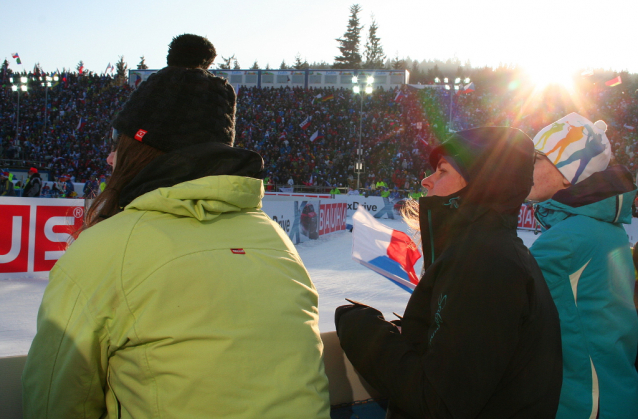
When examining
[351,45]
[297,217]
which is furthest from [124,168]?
[351,45]

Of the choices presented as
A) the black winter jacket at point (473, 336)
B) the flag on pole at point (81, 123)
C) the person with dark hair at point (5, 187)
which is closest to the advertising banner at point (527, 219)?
the black winter jacket at point (473, 336)

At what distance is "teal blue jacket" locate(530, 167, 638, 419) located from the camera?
141 centimetres

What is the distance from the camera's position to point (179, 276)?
2.94 ft

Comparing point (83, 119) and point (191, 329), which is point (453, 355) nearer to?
point (191, 329)

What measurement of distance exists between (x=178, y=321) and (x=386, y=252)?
5.35 feet

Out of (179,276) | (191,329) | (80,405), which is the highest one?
(179,276)

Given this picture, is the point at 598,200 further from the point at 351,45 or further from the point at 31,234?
the point at 351,45

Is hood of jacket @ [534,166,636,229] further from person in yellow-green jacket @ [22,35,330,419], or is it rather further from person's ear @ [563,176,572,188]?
person in yellow-green jacket @ [22,35,330,419]

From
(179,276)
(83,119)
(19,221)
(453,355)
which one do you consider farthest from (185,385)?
(83,119)

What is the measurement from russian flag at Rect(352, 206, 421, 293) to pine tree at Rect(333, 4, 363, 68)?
2596 inches

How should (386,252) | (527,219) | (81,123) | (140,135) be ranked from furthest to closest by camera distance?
1. (81,123)
2. (527,219)
3. (386,252)
4. (140,135)

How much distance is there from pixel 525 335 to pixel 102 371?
1012 millimetres

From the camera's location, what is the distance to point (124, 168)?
3.88 ft

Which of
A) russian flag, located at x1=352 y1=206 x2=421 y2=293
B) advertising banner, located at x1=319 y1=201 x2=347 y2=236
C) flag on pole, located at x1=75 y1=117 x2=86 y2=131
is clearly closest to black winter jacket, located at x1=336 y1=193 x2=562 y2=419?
russian flag, located at x1=352 y1=206 x2=421 y2=293
